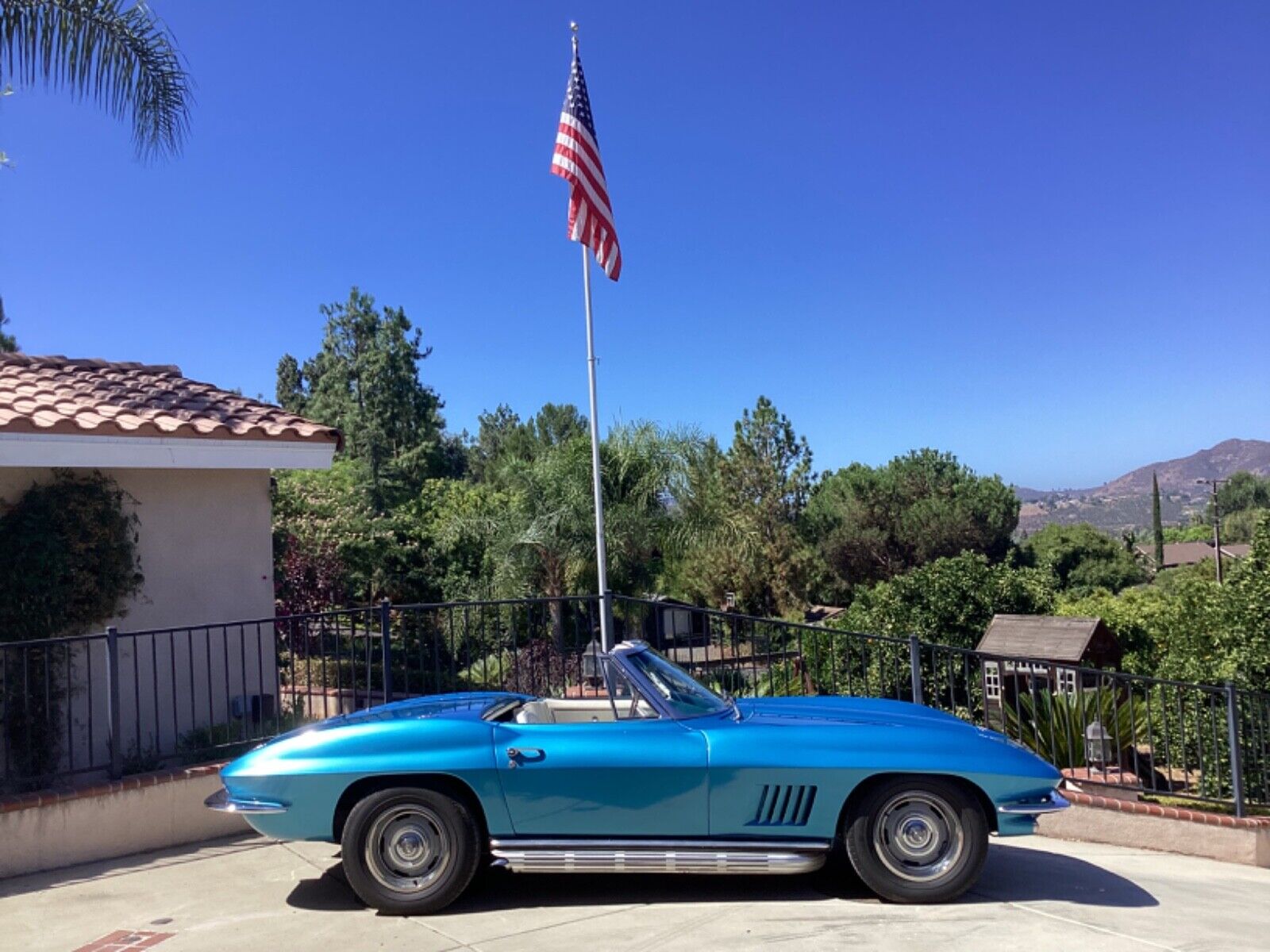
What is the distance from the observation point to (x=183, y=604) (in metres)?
8.30

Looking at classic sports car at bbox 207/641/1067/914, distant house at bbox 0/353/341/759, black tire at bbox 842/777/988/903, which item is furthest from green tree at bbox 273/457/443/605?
black tire at bbox 842/777/988/903

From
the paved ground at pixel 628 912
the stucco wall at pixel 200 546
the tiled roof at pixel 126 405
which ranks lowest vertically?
the paved ground at pixel 628 912

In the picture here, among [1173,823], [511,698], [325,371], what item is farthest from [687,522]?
[325,371]

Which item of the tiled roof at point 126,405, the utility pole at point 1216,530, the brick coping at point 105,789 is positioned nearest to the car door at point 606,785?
the brick coping at point 105,789

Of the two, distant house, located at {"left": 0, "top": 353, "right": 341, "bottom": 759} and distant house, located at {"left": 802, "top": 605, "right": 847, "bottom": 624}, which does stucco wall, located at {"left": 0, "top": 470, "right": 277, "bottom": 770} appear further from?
distant house, located at {"left": 802, "top": 605, "right": 847, "bottom": 624}

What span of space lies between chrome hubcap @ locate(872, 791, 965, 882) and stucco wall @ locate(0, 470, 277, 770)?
16.2 ft

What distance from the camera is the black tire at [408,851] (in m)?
4.43

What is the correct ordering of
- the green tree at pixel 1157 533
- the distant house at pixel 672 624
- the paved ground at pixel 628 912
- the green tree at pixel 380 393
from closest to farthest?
1. the paved ground at pixel 628 912
2. the distant house at pixel 672 624
3. the green tree at pixel 380 393
4. the green tree at pixel 1157 533

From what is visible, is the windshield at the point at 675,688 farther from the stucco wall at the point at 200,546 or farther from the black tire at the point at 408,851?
the stucco wall at the point at 200,546

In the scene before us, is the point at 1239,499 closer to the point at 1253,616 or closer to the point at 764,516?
the point at 764,516

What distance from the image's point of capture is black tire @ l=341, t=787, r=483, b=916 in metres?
4.43

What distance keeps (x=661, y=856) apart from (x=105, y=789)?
338cm

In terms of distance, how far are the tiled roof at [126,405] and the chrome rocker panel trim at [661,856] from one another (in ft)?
Result: 15.6

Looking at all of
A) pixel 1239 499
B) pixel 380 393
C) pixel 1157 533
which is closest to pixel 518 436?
pixel 380 393
